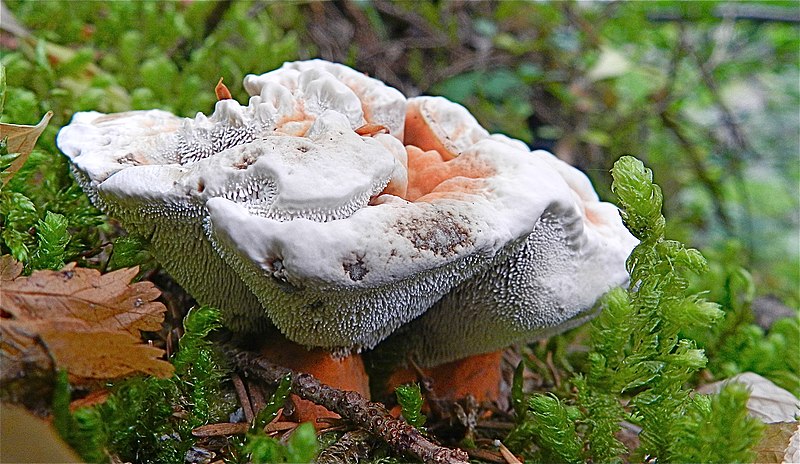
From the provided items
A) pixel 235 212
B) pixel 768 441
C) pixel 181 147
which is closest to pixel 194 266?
pixel 181 147

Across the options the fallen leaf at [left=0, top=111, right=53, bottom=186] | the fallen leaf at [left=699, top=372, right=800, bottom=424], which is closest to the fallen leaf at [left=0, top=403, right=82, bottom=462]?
the fallen leaf at [left=0, top=111, right=53, bottom=186]

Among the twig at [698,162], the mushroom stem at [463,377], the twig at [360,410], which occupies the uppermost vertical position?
the twig at [360,410]

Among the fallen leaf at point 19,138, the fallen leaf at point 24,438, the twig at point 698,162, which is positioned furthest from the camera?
the twig at point 698,162

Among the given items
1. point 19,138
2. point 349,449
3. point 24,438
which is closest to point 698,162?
point 349,449

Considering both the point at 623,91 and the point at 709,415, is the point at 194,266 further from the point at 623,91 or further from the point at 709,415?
the point at 623,91

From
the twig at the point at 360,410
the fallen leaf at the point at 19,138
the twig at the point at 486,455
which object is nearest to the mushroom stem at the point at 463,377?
the twig at the point at 486,455

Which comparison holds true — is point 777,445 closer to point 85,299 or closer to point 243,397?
point 243,397

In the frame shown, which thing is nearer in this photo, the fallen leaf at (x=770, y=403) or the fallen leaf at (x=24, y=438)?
the fallen leaf at (x=24, y=438)

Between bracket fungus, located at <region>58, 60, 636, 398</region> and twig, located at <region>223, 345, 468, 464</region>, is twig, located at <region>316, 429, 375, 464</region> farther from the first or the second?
bracket fungus, located at <region>58, 60, 636, 398</region>

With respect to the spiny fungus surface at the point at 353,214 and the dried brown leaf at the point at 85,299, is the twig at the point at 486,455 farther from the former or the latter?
the dried brown leaf at the point at 85,299
